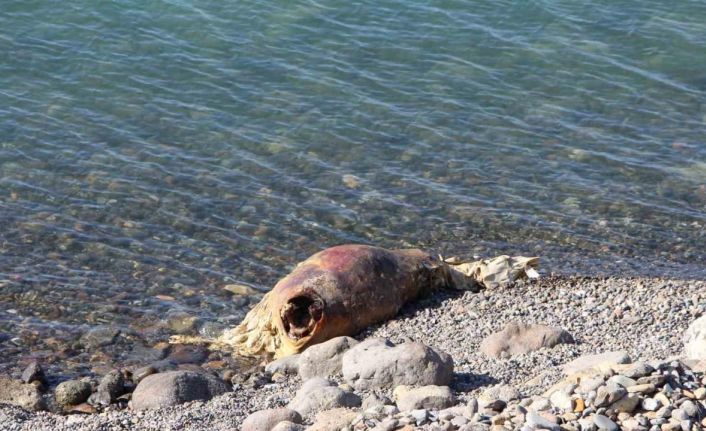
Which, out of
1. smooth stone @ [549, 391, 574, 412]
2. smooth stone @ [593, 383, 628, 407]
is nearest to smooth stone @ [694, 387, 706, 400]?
smooth stone @ [593, 383, 628, 407]

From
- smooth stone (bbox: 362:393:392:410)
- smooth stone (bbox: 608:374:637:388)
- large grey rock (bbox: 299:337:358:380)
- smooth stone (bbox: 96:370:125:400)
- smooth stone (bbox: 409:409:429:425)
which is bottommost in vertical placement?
smooth stone (bbox: 96:370:125:400)

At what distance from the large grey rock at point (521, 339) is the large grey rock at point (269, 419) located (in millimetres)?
2689

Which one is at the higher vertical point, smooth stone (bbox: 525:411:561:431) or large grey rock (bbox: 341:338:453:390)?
smooth stone (bbox: 525:411:561:431)

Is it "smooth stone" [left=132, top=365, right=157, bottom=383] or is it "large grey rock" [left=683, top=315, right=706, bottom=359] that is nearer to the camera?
"large grey rock" [left=683, top=315, right=706, bottom=359]

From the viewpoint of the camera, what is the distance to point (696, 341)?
34.0 feet

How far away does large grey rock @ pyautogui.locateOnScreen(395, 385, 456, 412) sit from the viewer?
31.6 ft

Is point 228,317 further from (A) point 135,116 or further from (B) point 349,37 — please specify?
(B) point 349,37

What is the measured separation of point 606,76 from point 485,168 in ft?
15.9

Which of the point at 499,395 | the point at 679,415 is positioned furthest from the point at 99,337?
the point at 679,415

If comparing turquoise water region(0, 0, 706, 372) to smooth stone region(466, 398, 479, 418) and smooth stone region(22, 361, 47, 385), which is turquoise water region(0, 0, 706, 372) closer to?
smooth stone region(22, 361, 47, 385)

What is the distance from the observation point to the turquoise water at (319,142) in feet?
49.2

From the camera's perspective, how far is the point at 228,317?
538 inches

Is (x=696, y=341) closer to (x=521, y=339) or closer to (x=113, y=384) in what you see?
(x=521, y=339)

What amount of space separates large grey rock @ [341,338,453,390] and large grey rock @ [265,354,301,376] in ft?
4.23
